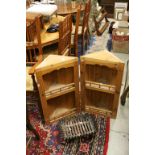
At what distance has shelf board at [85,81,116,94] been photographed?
80.4 inches

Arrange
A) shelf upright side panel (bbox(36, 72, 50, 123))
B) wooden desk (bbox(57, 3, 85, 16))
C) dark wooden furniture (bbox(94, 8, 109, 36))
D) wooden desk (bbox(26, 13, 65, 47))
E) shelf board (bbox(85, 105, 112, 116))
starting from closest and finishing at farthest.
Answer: shelf upright side panel (bbox(36, 72, 50, 123))
shelf board (bbox(85, 105, 112, 116))
wooden desk (bbox(26, 13, 65, 47))
wooden desk (bbox(57, 3, 85, 16))
dark wooden furniture (bbox(94, 8, 109, 36))

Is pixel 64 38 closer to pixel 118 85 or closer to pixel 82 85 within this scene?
pixel 82 85

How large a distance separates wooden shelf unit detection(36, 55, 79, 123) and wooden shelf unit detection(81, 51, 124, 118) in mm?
97

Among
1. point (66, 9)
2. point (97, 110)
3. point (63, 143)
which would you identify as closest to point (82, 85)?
point (97, 110)

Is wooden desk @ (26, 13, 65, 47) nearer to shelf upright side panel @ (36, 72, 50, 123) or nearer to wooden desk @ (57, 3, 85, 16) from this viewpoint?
wooden desk @ (57, 3, 85, 16)

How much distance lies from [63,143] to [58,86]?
52cm

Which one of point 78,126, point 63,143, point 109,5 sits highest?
point 109,5

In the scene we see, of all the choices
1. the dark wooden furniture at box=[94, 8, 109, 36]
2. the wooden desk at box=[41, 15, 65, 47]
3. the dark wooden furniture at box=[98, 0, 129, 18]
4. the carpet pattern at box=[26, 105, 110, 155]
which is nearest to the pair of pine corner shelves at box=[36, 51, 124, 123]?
the carpet pattern at box=[26, 105, 110, 155]

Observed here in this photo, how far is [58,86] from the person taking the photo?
6.78ft
